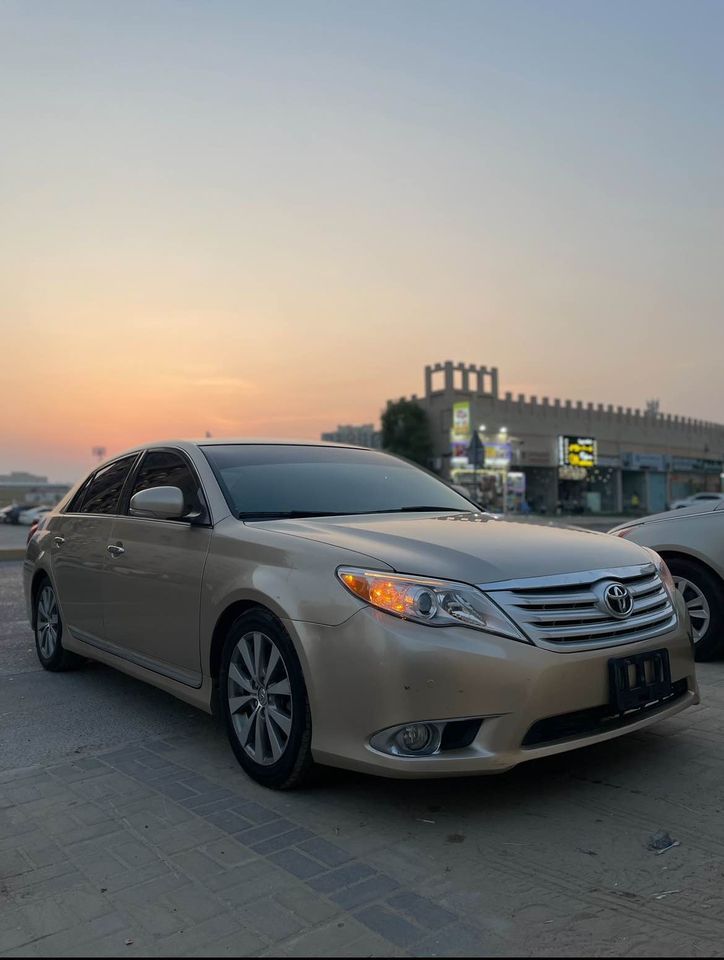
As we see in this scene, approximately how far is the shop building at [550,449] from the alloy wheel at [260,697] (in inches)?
1856

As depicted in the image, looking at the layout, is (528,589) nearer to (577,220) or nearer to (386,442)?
(577,220)

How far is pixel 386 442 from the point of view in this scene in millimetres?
60188

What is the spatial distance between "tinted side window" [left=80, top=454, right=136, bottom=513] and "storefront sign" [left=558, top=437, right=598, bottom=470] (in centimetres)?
5433

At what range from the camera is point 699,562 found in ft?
18.6

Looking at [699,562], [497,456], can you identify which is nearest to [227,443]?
[699,562]

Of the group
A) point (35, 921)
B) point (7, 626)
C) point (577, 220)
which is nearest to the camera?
point (35, 921)

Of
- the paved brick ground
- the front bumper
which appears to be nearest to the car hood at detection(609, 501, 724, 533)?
the paved brick ground

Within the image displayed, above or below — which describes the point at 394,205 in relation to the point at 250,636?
above

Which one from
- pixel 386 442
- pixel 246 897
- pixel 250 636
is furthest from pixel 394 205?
pixel 386 442

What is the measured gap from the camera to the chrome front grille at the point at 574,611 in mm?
2881

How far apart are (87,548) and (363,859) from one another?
119 inches

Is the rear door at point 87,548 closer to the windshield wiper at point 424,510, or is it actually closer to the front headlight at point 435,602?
the windshield wiper at point 424,510

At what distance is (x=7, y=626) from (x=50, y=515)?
229cm

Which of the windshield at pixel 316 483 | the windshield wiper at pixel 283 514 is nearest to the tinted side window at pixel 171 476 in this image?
the windshield at pixel 316 483
